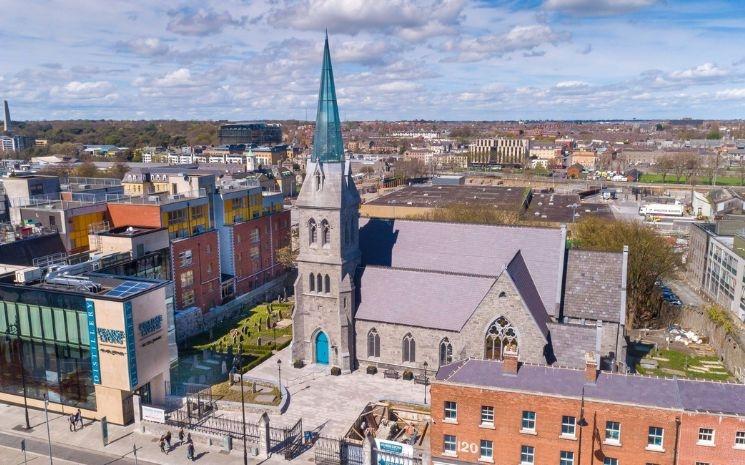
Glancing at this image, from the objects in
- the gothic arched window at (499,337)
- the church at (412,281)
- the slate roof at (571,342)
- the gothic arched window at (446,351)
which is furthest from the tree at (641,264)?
the gothic arched window at (499,337)

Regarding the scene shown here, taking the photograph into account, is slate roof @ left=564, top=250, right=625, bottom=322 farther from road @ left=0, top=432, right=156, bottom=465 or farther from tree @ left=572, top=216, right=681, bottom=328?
road @ left=0, top=432, right=156, bottom=465

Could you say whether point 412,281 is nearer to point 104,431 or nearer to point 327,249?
point 327,249

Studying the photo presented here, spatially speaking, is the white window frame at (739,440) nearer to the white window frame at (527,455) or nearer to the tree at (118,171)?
the white window frame at (527,455)

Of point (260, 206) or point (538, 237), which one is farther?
point (260, 206)

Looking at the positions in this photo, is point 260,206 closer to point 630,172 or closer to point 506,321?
point 506,321

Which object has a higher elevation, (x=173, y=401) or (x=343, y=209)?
(x=343, y=209)

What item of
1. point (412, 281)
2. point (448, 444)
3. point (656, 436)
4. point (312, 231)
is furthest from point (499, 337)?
point (312, 231)

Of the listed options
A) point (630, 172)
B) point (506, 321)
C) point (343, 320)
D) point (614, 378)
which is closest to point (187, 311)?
point (343, 320)
